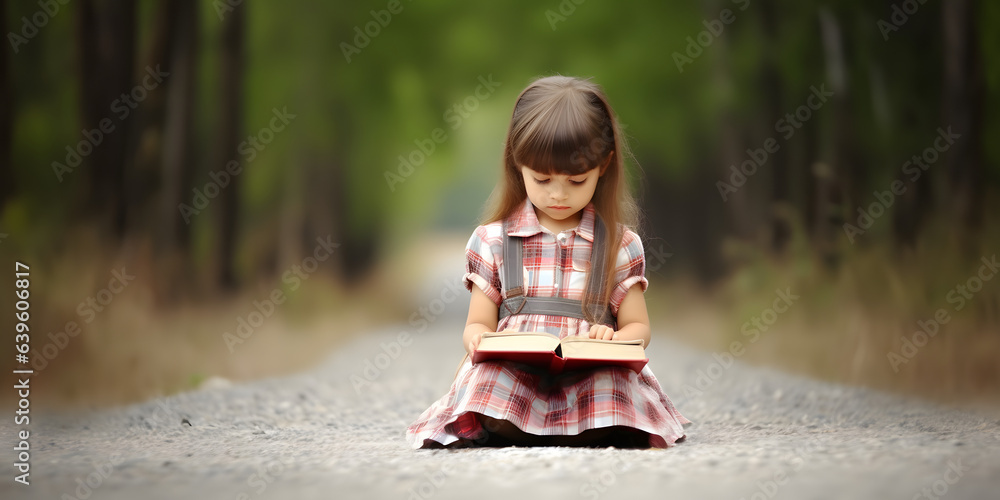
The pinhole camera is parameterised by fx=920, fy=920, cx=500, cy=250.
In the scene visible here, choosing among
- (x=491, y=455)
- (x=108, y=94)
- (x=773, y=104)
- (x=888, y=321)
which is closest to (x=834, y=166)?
(x=888, y=321)

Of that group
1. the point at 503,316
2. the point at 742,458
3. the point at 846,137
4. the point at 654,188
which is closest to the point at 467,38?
the point at 654,188

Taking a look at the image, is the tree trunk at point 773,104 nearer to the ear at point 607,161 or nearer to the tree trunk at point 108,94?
the ear at point 607,161

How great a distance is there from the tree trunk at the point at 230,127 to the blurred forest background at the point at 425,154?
26 mm

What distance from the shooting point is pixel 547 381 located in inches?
136

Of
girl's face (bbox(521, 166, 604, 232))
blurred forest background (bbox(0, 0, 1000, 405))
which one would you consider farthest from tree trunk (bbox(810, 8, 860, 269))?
girl's face (bbox(521, 166, 604, 232))

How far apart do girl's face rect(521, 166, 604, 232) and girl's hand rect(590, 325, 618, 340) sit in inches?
18.1

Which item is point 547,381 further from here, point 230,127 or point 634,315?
point 230,127

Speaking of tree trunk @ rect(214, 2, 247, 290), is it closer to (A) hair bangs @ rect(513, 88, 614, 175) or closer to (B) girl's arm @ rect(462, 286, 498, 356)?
(B) girl's arm @ rect(462, 286, 498, 356)

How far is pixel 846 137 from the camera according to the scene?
21.0 ft

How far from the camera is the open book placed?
A: 121 inches

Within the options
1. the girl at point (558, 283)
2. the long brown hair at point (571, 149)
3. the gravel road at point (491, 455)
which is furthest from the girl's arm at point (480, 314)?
the gravel road at point (491, 455)

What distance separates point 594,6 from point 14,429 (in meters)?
7.79

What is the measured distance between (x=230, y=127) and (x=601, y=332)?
5.22m

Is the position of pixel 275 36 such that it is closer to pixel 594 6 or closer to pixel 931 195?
pixel 594 6
